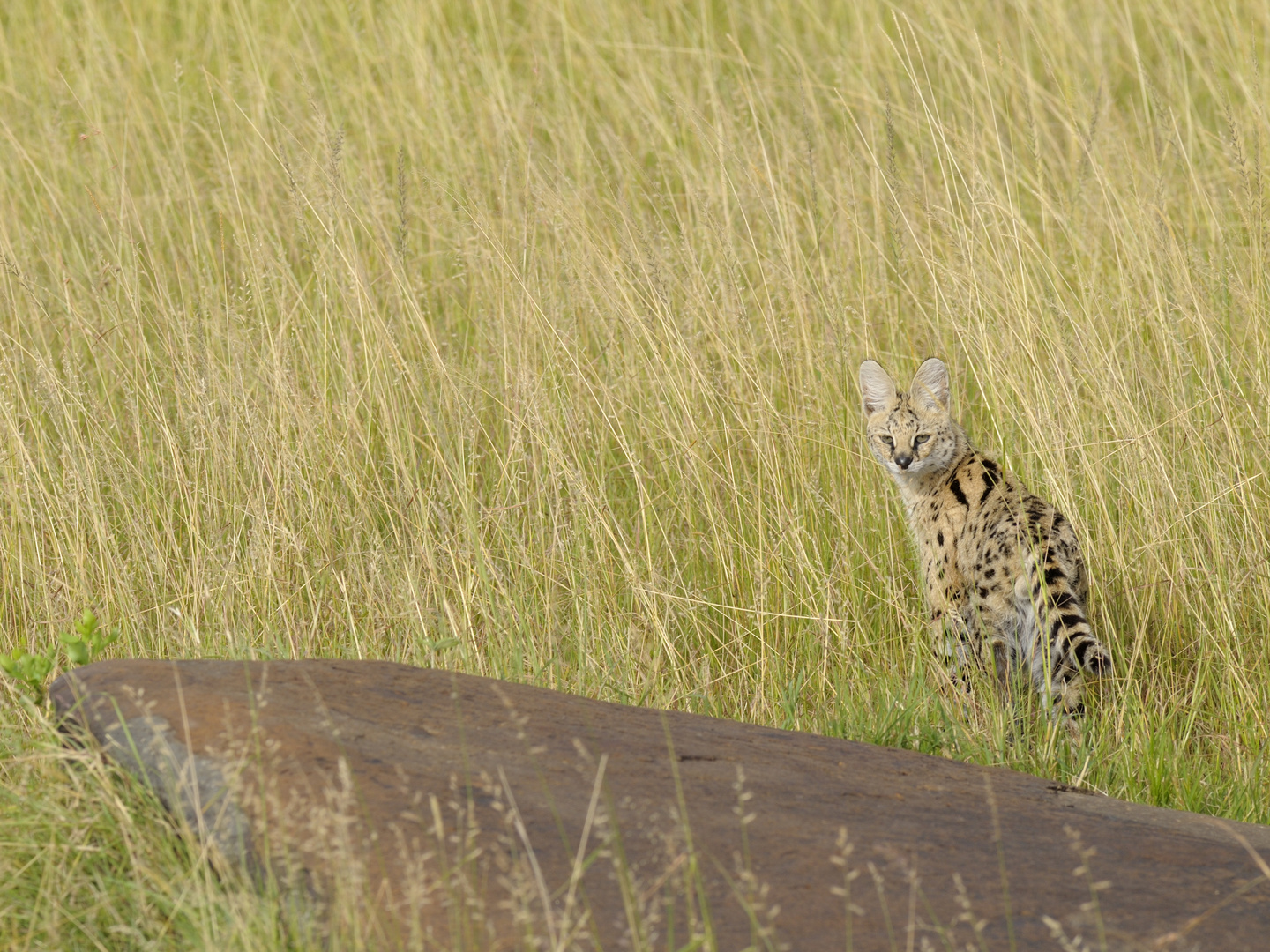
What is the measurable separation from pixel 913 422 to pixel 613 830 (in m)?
2.55

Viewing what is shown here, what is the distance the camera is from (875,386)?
187 inches

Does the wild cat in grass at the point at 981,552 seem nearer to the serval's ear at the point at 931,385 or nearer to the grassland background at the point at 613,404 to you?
the serval's ear at the point at 931,385

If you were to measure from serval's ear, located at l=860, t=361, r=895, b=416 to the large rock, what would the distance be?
76.3 inches

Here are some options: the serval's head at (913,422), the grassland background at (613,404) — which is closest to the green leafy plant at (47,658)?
the grassland background at (613,404)

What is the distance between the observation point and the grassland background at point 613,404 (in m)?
3.92

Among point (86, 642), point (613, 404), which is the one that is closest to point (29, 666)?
point (86, 642)

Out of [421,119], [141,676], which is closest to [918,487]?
[141,676]

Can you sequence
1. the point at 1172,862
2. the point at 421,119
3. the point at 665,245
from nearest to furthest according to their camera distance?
the point at 1172,862 → the point at 665,245 → the point at 421,119

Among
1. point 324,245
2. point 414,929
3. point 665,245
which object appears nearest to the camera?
point 414,929

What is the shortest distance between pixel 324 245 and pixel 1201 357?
3253 millimetres

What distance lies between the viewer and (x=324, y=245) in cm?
502

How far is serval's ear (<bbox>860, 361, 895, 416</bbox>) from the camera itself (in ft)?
15.4

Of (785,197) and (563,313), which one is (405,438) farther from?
(785,197)

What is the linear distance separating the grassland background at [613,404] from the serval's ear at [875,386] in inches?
7.0
